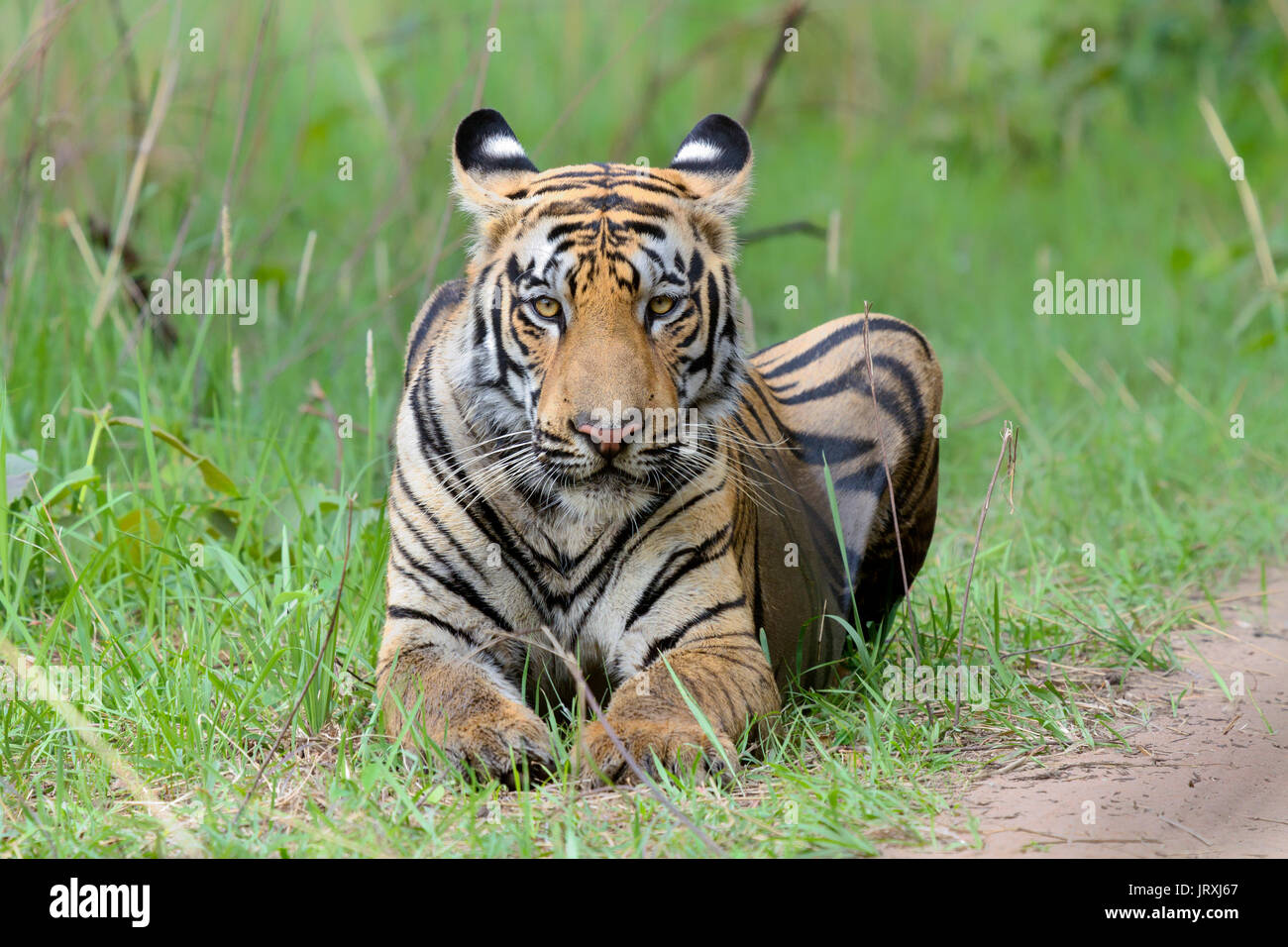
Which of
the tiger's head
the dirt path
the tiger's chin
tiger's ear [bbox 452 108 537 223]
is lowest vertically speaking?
the dirt path

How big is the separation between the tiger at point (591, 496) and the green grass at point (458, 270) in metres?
0.15

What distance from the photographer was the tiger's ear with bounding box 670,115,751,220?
346cm

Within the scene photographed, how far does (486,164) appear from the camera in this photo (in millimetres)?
3525

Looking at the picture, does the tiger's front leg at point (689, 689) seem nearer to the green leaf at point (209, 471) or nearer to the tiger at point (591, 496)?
the tiger at point (591, 496)

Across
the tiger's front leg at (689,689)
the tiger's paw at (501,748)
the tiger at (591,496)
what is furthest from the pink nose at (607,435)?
the tiger's paw at (501,748)

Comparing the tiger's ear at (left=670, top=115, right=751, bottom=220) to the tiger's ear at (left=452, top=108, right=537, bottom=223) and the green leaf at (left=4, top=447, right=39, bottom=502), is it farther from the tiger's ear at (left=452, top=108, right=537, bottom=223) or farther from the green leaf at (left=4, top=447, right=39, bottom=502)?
the green leaf at (left=4, top=447, right=39, bottom=502)

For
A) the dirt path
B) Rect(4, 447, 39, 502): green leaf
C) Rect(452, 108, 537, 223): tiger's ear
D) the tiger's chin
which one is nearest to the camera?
the dirt path

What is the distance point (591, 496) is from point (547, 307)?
1.39 feet

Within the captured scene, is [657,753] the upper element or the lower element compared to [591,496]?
lower

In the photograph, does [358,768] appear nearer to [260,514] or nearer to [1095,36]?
[260,514]

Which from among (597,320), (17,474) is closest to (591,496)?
(597,320)

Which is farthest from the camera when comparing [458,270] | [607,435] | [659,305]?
[458,270]

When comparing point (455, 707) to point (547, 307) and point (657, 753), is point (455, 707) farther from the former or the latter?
point (547, 307)

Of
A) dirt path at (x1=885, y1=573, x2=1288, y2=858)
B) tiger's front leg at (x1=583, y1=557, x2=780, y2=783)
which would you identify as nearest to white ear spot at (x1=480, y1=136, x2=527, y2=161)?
tiger's front leg at (x1=583, y1=557, x2=780, y2=783)
